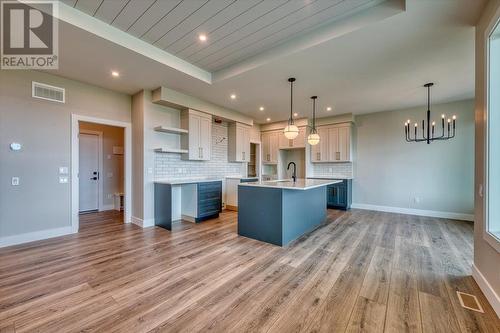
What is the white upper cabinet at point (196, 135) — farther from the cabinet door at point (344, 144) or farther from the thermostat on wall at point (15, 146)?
the cabinet door at point (344, 144)

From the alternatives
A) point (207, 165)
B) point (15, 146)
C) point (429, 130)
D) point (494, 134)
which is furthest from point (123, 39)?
point (429, 130)

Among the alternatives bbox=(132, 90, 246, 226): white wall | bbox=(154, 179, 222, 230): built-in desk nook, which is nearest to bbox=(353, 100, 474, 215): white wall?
bbox=(154, 179, 222, 230): built-in desk nook

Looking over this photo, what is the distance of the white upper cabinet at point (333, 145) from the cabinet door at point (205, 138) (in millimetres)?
3332

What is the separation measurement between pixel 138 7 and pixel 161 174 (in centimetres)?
314

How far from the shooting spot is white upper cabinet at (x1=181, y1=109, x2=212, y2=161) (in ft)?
16.2

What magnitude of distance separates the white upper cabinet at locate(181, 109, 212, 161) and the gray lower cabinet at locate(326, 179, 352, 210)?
3646 mm

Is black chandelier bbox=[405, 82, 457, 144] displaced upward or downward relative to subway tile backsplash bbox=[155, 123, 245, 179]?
upward

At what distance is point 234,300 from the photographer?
1.96m

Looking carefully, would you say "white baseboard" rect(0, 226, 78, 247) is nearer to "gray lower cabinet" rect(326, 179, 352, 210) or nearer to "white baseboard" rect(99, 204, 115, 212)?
"white baseboard" rect(99, 204, 115, 212)

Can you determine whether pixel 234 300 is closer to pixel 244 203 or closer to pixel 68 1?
pixel 244 203

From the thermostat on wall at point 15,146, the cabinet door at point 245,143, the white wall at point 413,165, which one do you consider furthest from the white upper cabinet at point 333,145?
the thermostat on wall at point 15,146

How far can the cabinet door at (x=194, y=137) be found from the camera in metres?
4.94

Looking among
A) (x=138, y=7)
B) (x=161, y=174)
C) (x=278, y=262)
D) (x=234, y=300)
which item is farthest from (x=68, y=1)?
(x=278, y=262)

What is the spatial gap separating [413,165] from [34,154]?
8.00 meters
